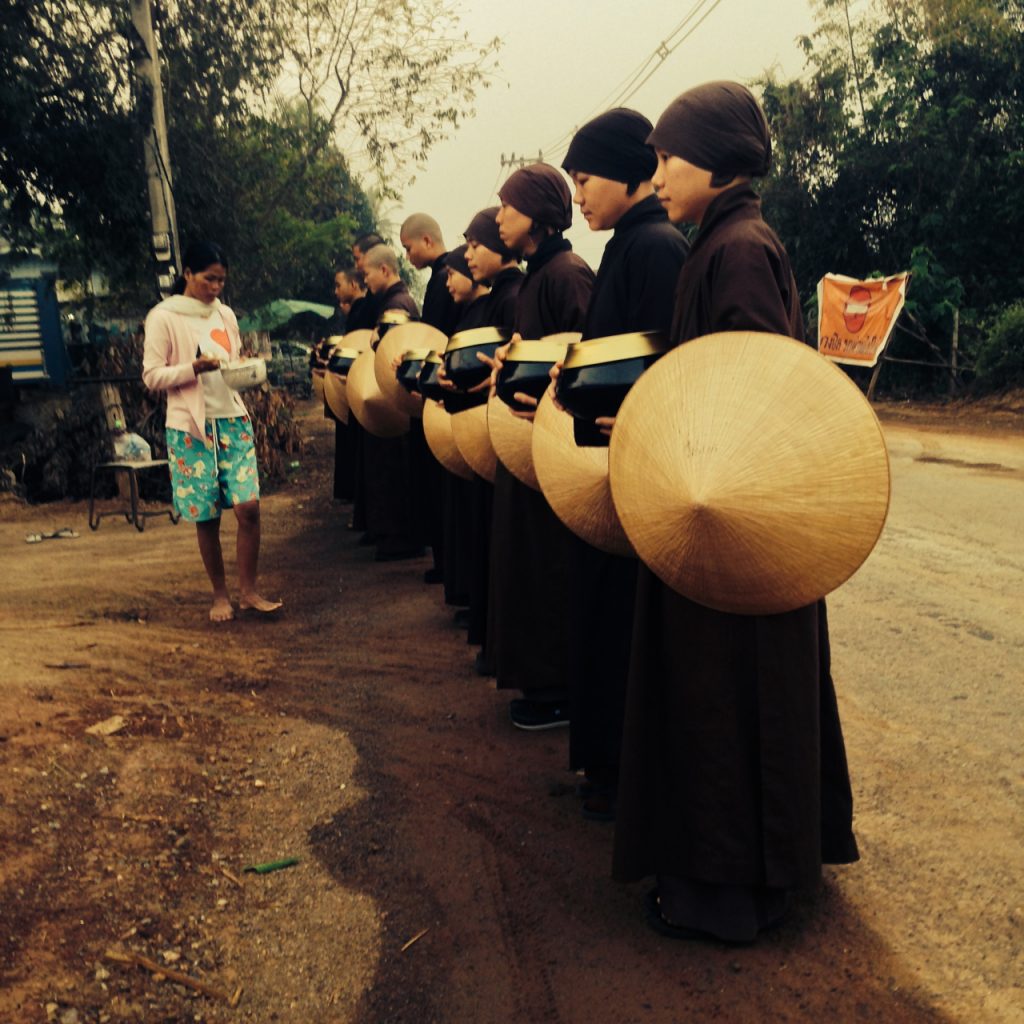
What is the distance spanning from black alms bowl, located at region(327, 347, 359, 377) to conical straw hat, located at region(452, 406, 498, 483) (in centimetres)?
295

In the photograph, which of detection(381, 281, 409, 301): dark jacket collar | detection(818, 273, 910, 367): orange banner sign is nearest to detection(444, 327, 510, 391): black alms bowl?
detection(381, 281, 409, 301): dark jacket collar

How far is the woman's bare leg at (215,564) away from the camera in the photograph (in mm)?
5859

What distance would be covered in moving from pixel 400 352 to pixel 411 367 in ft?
1.88

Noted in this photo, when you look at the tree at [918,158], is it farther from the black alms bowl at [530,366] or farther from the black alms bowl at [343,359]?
the black alms bowl at [530,366]

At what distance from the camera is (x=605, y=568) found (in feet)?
11.3

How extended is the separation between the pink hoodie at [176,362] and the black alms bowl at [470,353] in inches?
74.2

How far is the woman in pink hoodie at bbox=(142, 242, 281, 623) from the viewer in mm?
5590

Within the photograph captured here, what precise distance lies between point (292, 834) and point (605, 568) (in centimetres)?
131

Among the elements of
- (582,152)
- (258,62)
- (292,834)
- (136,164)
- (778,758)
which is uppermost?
(258,62)

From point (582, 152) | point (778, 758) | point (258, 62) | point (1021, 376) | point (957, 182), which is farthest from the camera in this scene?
point (957, 182)

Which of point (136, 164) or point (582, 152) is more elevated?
point (136, 164)

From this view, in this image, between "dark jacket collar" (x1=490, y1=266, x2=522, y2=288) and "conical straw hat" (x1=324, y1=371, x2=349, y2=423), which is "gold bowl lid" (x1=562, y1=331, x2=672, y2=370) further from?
"conical straw hat" (x1=324, y1=371, x2=349, y2=423)

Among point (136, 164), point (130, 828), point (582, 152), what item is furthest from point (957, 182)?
point (130, 828)

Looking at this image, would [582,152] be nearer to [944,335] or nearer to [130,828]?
[130,828]
